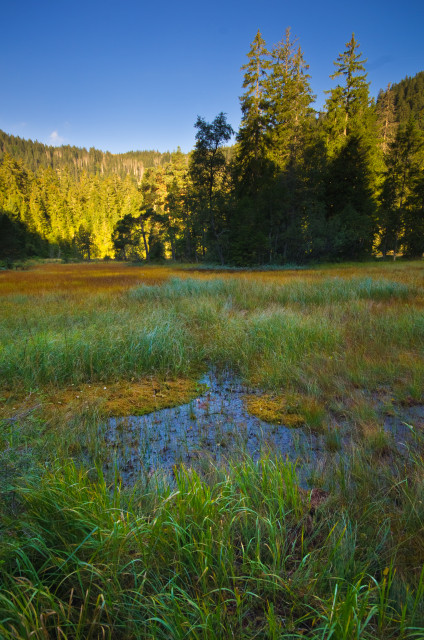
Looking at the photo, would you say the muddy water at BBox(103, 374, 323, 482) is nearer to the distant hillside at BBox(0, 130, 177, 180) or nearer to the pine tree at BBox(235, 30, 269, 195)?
the pine tree at BBox(235, 30, 269, 195)

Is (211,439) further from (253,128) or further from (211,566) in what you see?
(253,128)

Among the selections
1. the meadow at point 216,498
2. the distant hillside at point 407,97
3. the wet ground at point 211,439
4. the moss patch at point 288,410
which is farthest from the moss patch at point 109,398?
the distant hillside at point 407,97

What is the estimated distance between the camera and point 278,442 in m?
2.85

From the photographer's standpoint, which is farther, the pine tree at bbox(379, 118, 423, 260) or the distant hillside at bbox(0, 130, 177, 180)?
the distant hillside at bbox(0, 130, 177, 180)

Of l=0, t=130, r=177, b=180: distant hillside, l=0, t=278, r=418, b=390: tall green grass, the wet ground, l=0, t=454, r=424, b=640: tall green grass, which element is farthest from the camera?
l=0, t=130, r=177, b=180: distant hillside

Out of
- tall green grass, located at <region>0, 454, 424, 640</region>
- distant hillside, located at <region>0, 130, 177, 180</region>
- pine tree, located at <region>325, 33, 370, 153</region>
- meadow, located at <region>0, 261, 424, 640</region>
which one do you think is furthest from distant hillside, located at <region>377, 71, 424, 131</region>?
distant hillside, located at <region>0, 130, 177, 180</region>

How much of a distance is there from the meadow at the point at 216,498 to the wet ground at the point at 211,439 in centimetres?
7

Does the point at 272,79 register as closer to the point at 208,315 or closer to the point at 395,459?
the point at 208,315

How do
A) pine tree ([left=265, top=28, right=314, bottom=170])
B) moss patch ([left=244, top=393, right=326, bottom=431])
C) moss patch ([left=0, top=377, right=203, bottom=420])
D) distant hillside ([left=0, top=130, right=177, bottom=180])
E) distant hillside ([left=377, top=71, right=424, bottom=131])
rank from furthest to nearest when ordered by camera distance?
distant hillside ([left=0, top=130, right=177, bottom=180]), distant hillside ([left=377, top=71, right=424, bottom=131]), pine tree ([left=265, top=28, right=314, bottom=170]), moss patch ([left=0, top=377, right=203, bottom=420]), moss patch ([left=244, top=393, right=326, bottom=431])

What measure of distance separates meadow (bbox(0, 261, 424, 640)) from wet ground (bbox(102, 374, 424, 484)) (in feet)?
0.24

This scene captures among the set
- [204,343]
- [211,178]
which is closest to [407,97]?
[211,178]

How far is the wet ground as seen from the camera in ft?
8.25

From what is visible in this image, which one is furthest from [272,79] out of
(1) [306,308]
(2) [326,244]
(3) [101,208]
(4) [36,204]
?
(4) [36,204]

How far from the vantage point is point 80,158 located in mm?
190250
